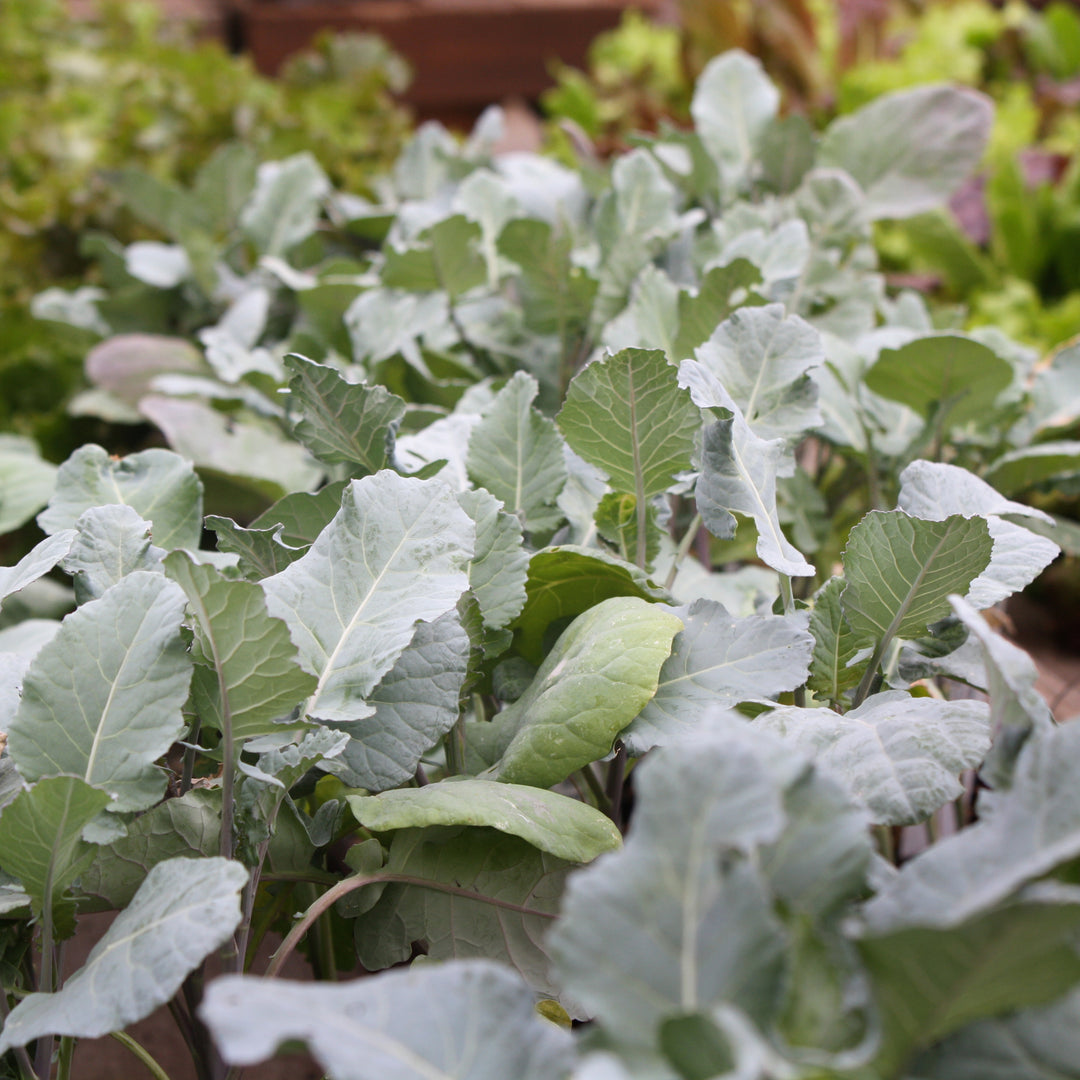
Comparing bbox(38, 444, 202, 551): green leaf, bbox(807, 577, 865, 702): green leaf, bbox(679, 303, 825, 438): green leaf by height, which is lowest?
bbox(807, 577, 865, 702): green leaf

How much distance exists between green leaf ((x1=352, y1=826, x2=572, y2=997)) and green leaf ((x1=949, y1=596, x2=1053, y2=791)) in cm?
25

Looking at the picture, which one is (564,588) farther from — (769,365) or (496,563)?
(769,365)

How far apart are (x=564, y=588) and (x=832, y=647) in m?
0.17

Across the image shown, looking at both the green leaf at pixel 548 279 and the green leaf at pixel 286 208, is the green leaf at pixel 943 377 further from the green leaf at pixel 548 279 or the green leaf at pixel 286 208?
the green leaf at pixel 286 208

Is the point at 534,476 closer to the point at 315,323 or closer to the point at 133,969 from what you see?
the point at 133,969

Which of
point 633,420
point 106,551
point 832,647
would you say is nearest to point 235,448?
point 106,551

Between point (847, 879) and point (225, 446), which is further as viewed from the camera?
point (225, 446)

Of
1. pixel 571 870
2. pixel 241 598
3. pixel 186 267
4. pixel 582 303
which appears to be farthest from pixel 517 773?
pixel 186 267

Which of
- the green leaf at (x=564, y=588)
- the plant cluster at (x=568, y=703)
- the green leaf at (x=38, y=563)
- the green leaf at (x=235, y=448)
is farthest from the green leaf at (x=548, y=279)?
the green leaf at (x=38, y=563)

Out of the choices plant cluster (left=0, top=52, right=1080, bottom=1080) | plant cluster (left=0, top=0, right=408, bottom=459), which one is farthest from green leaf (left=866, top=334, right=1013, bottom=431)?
plant cluster (left=0, top=0, right=408, bottom=459)

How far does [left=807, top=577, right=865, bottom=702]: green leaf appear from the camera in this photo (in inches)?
23.0

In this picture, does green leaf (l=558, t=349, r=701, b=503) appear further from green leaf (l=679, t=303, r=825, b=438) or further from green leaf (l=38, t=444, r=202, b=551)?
green leaf (l=38, t=444, r=202, b=551)

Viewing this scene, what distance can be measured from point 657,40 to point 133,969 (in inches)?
95.7

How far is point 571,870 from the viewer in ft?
1.86
